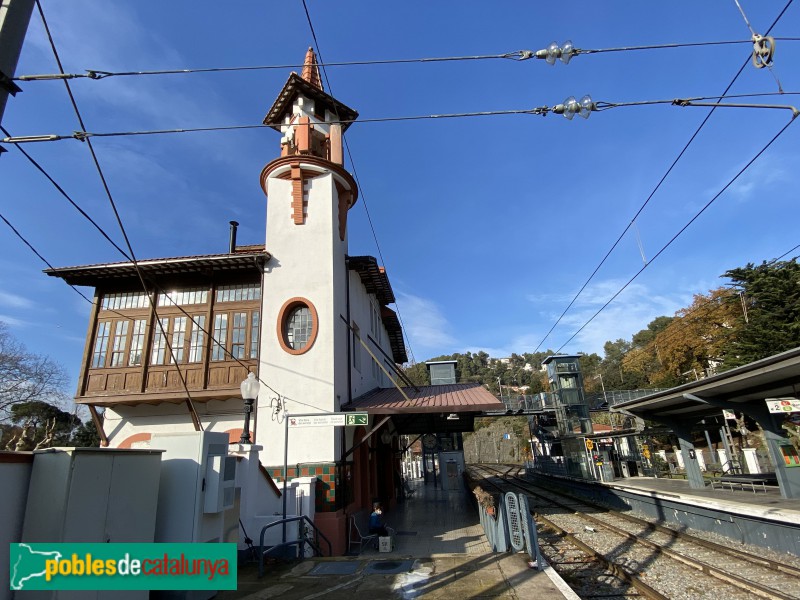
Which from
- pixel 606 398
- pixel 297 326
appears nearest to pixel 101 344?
pixel 297 326

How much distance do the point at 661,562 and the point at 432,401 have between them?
6555mm

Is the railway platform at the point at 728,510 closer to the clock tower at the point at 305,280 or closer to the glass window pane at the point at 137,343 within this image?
the clock tower at the point at 305,280

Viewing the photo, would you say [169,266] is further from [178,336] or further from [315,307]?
[315,307]

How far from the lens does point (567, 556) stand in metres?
10.6

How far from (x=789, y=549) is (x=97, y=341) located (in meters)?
19.1

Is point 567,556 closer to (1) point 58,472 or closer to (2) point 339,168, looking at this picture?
(1) point 58,472

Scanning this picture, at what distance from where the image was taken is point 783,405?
1144 cm

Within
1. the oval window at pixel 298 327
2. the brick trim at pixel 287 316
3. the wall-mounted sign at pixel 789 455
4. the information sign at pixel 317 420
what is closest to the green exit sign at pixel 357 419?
the information sign at pixel 317 420

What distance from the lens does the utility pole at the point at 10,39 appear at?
12.3 ft

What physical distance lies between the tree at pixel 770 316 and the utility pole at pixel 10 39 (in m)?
33.2

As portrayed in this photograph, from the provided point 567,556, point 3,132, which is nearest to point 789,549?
point 567,556

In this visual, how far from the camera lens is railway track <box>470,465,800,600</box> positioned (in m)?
7.62

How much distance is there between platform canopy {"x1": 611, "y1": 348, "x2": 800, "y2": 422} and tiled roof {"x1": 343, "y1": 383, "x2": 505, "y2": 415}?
17.5 feet

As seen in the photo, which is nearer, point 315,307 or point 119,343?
point 315,307
